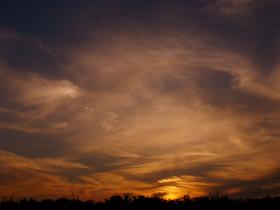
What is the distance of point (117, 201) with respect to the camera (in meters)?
14.7

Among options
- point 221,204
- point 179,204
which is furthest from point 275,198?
point 179,204

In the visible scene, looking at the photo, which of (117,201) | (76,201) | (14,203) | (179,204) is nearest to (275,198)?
(179,204)

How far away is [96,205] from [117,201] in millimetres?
791

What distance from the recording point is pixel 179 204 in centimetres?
1430

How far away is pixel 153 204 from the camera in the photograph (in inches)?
559

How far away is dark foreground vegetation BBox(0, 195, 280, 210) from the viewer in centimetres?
1391

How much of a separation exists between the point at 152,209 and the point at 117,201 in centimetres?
148

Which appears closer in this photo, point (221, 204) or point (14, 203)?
point (221, 204)

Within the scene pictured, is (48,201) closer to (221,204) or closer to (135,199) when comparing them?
(135,199)

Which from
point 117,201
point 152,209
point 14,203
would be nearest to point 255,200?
point 152,209

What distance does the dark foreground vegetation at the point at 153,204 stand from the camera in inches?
547

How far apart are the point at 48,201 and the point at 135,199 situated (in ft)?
11.0

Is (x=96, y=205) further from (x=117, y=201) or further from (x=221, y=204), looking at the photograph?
(x=221, y=204)

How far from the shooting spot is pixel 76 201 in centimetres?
1477
